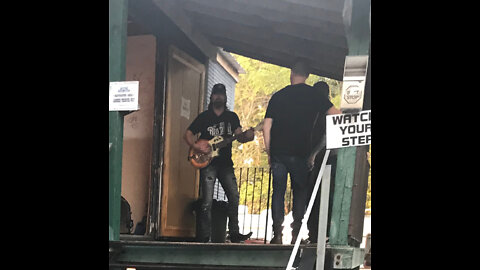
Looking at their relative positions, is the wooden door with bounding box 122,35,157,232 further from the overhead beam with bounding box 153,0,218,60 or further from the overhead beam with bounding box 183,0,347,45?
the overhead beam with bounding box 183,0,347,45

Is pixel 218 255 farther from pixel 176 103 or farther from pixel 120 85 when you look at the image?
pixel 176 103

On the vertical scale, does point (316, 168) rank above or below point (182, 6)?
below

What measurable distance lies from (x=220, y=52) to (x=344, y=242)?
5.46m

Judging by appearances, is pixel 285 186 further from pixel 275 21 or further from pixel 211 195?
pixel 275 21

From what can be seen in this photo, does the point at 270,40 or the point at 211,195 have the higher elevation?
the point at 270,40

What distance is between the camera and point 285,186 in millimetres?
4801

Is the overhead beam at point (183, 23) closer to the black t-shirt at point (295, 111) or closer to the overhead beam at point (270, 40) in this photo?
the overhead beam at point (270, 40)

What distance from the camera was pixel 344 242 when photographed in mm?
3803

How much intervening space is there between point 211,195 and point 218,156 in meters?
0.49

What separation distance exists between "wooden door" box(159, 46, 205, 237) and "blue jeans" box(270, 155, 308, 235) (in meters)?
2.00

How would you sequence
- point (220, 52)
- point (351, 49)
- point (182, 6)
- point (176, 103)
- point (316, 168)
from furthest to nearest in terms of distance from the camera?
point (220, 52) → point (176, 103) → point (182, 6) → point (316, 168) → point (351, 49)

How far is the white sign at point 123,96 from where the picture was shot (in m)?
4.01

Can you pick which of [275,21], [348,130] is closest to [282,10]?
[275,21]
